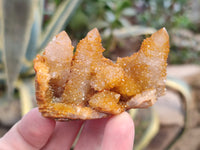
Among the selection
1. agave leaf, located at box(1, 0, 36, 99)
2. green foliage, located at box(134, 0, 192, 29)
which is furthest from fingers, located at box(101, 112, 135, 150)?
green foliage, located at box(134, 0, 192, 29)

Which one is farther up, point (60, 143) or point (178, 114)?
point (60, 143)

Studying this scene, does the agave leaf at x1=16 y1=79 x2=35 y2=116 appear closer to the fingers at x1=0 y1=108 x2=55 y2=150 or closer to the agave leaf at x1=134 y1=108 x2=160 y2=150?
the fingers at x1=0 y1=108 x2=55 y2=150

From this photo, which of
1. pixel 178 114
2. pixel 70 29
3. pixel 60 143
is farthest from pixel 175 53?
pixel 60 143

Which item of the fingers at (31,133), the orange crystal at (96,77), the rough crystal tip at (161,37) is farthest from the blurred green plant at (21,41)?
the rough crystal tip at (161,37)

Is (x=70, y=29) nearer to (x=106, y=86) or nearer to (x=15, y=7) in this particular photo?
(x=15, y=7)

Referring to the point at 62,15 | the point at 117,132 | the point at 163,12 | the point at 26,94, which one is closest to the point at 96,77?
the point at 117,132

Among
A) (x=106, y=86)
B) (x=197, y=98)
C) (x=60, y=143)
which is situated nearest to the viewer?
(x=106, y=86)
